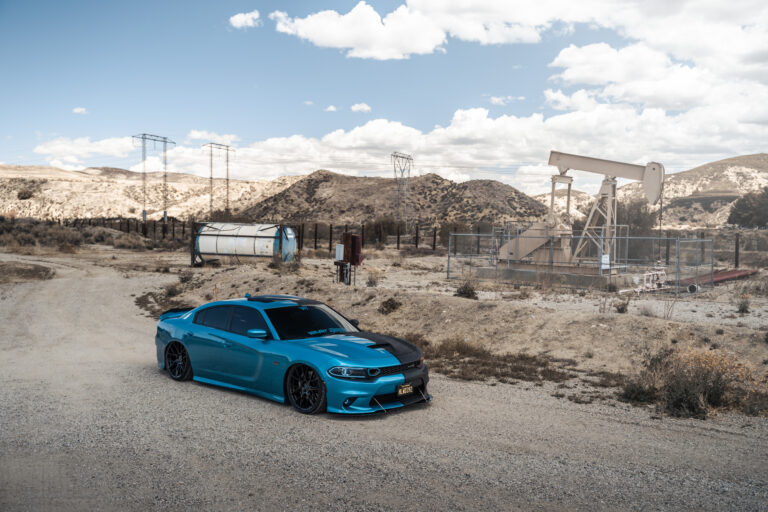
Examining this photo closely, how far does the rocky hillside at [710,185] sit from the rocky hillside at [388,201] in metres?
27.9

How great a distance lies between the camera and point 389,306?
18.3 m

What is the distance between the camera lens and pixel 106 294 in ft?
83.7

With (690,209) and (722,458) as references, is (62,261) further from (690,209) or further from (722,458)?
(690,209)

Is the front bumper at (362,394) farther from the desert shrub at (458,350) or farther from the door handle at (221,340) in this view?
the desert shrub at (458,350)

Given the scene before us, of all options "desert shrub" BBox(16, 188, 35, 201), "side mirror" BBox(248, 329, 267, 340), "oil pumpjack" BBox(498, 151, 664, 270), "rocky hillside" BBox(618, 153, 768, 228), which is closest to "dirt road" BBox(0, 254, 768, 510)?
"side mirror" BBox(248, 329, 267, 340)

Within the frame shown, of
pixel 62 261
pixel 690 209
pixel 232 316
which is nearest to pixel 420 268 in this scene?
pixel 62 261

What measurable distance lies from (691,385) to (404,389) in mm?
4183

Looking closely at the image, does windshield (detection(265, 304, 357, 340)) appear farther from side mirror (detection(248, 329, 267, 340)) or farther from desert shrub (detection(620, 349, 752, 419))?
desert shrub (detection(620, 349, 752, 419))

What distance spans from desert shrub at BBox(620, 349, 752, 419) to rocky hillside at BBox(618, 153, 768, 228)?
111 m

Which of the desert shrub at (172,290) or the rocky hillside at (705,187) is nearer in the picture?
the desert shrub at (172,290)

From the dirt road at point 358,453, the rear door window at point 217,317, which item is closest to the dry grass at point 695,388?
the dirt road at point 358,453

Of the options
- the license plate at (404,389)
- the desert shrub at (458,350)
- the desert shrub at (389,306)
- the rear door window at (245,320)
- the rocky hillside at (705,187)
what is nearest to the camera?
the license plate at (404,389)

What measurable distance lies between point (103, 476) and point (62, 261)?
37520mm

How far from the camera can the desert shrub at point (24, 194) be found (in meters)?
132
